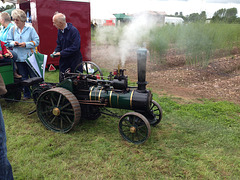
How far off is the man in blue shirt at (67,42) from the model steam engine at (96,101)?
68cm

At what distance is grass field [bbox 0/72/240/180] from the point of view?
105 inches

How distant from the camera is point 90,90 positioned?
11.7ft

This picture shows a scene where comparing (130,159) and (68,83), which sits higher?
(68,83)

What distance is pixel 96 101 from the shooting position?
11.4ft

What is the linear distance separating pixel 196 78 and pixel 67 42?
4340 mm

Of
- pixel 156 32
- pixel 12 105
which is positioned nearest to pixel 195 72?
pixel 156 32

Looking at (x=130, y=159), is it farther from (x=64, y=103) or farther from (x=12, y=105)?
(x=12, y=105)

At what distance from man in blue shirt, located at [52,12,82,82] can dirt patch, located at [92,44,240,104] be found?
251cm

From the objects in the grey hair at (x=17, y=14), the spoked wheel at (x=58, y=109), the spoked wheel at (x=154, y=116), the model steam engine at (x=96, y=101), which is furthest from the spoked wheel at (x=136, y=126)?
the grey hair at (x=17, y=14)

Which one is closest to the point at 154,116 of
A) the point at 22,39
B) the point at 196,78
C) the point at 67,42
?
the point at 67,42

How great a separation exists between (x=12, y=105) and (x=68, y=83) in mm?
2077

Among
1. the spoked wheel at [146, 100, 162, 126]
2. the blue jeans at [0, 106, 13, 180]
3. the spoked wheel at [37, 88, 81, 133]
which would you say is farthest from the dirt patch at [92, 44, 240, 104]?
the blue jeans at [0, 106, 13, 180]

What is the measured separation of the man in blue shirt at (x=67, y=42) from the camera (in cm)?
412

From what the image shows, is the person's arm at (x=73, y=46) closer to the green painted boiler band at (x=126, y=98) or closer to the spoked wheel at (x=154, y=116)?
the green painted boiler band at (x=126, y=98)
